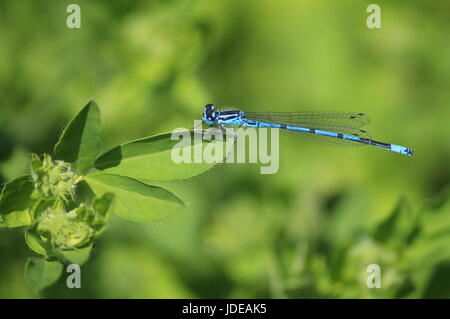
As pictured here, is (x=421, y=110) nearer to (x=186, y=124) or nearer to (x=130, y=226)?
(x=186, y=124)

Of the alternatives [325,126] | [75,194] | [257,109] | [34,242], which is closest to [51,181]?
[75,194]

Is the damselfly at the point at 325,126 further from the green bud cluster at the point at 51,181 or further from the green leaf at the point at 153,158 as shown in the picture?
the green bud cluster at the point at 51,181

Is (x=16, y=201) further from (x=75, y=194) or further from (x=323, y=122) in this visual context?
(x=323, y=122)

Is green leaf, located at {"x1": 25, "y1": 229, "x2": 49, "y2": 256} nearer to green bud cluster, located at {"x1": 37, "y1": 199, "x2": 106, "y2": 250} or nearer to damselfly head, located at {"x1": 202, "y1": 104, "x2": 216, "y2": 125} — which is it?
green bud cluster, located at {"x1": 37, "y1": 199, "x2": 106, "y2": 250}

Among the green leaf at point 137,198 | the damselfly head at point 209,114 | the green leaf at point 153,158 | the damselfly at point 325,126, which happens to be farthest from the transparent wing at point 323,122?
the green leaf at point 137,198

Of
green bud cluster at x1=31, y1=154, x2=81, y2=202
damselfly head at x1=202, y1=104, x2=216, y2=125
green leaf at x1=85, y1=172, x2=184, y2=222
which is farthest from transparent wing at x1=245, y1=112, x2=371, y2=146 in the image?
green bud cluster at x1=31, y1=154, x2=81, y2=202

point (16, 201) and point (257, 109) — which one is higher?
point (257, 109)

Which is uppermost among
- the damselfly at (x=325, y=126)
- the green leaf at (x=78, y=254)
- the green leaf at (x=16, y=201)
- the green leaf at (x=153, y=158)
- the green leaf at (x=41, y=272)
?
the damselfly at (x=325, y=126)
